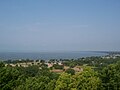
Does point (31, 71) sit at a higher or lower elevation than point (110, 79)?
lower

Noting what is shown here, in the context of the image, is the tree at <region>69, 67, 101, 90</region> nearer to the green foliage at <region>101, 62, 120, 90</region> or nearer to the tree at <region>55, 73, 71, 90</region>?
the tree at <region>55, 73, 71, 90</region>

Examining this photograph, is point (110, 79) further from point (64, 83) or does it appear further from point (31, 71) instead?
point (31, 71)

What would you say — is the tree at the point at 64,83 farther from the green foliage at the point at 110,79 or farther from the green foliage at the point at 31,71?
the green foliage at the point at 31,71

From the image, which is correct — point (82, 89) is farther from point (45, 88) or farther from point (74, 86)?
point (45, 88)

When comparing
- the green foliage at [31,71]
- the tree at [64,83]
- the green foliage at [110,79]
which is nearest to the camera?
the tree at [64,83]

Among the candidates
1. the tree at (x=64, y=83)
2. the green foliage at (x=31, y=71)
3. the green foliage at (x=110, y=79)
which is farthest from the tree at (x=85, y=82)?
the green foliage at (x=31, y=71)

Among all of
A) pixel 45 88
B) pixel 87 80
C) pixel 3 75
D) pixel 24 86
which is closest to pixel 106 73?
pixel 87 80

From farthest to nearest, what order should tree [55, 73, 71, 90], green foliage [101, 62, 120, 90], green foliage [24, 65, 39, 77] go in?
green foliage [24, 65, 39, 77] < green foliage [101, 62, 120, 90] < tree [55, 73, 71, 90]

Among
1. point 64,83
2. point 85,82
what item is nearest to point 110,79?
point 85,82

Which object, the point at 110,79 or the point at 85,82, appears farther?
the point at 110,79

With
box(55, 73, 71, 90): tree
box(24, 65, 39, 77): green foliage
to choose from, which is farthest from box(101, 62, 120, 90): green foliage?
box(24, 65, 39, 77): green foliage

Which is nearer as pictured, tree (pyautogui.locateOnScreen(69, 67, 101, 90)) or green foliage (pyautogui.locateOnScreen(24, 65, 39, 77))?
tree (pyautogui.locateOnScreen(69, 67, 101, 90))

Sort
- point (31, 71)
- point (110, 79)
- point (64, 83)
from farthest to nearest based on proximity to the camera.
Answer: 1. point (31, 71)
2. point (110, 79)
3. point (64, 83)
